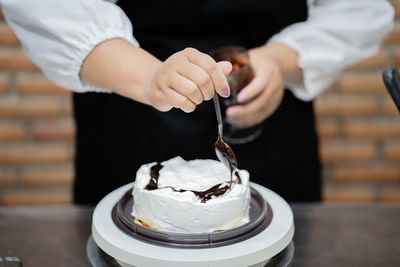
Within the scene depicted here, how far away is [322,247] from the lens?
2.24 ft

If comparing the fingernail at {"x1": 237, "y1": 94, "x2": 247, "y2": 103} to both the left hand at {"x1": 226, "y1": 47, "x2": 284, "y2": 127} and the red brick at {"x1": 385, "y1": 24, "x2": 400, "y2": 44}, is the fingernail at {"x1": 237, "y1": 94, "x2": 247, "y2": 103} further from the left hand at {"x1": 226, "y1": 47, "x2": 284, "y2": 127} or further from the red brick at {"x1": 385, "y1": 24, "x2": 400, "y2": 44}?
the red brick at {"x1": 385, "y1": 24, "x2": 400, "y2": 44}

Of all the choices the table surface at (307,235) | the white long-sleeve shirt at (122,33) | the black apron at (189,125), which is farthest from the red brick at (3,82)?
the table surface at (307,235)

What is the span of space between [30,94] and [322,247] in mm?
1143

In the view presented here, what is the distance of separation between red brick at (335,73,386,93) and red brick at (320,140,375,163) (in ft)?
0.59

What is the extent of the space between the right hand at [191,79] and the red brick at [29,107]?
0.97m

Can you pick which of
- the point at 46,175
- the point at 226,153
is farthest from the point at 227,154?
the point at 46,175

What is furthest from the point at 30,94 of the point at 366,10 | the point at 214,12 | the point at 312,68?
the point at 366,10

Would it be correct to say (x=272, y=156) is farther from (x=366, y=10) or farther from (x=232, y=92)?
(x=366, y=10)

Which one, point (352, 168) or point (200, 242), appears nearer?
point (200, 242)

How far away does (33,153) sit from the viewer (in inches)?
61.3

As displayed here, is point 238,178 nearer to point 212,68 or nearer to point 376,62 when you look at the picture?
point 212,68

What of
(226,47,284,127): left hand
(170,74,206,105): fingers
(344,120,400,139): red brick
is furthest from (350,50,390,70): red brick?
(170,74,206,105): fingers

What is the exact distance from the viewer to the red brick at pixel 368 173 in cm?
159

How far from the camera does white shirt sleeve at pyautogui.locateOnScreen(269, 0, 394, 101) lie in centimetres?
97
